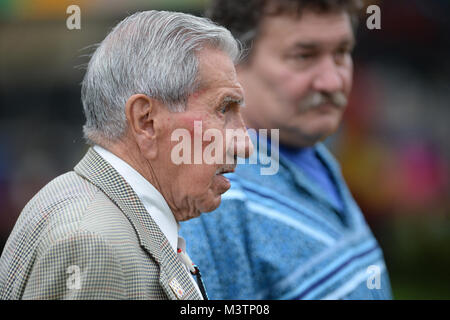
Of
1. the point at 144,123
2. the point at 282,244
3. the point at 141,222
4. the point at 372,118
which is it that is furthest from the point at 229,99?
the point at 372,118

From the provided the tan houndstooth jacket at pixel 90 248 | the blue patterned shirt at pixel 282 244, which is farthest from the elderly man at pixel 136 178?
the blue patterned shirt at pixel 282 244

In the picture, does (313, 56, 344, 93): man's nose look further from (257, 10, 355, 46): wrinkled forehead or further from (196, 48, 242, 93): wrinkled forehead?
(196, 48, 242, 93): wrinkled forehead

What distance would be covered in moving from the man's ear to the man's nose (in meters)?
1.00

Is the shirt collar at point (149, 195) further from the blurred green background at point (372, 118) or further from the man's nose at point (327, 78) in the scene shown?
the blurred green background at point (372, 118)

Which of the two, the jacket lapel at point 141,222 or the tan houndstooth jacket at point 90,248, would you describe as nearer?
the tan houndstooth jacket at point 90,248

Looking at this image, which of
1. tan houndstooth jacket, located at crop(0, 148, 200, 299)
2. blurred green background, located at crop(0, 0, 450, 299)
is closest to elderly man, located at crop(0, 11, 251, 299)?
tan houndstooth jacket, located at crop(0, 148, 200, 299)

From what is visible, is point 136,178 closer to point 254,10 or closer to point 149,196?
point 149,196

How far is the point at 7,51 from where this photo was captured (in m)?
4.91

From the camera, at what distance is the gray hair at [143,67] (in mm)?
1561

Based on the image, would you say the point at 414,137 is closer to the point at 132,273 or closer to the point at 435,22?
the point at 435,22

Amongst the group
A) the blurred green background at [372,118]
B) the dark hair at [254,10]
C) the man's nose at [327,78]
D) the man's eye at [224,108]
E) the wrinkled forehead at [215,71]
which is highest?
the dark hair at [254,10]

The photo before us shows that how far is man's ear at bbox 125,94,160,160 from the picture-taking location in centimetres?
156

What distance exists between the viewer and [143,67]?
1.56 metres
